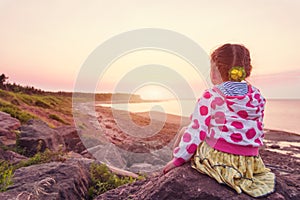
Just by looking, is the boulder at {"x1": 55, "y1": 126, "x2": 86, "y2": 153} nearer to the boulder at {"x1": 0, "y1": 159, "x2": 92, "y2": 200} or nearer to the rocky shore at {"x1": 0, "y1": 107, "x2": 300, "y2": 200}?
the rocky shore at {"x1": 0, "y1": 107, "x2": 300, "y2": 200}

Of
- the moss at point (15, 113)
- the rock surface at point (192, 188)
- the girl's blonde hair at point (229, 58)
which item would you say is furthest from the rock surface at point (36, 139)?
the girl's blonde hair at point (229, 58)

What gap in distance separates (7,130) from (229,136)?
8.29 m

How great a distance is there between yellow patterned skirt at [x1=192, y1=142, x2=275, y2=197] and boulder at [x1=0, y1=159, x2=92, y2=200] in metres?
1.88

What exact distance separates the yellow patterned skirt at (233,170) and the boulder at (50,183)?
1876 millimetres

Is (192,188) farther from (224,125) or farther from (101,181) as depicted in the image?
(101,181)

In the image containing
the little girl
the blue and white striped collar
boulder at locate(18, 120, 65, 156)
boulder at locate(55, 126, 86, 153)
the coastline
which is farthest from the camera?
the coastline

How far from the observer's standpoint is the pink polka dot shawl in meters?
3.19

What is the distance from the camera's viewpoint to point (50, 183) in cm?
416

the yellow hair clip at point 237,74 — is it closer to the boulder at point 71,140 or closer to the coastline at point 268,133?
the coastline at point 268,133

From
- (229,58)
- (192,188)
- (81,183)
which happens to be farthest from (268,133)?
(192,188)

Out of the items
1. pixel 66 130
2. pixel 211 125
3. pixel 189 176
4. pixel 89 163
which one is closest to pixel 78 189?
pixel 89 163

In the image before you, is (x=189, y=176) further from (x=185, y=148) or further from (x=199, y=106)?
(x=199, y=106)

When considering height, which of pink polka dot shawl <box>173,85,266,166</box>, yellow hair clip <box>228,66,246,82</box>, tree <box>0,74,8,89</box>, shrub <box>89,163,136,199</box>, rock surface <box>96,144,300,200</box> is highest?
tree <box>0,74,8,89</box>

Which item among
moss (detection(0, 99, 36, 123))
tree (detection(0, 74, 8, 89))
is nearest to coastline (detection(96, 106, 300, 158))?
moss (detection(0, 99, 36, 123))
